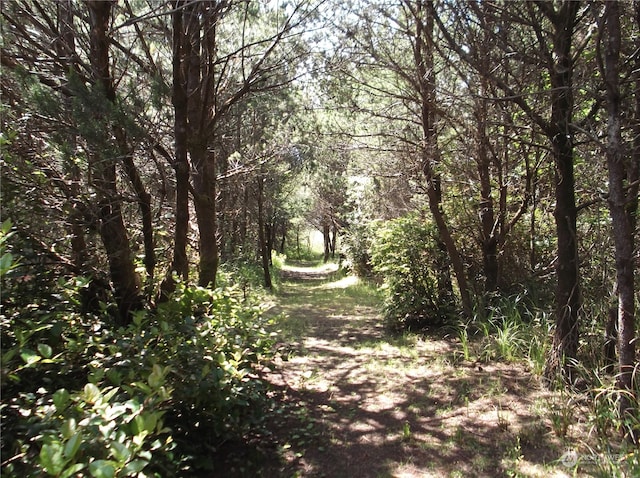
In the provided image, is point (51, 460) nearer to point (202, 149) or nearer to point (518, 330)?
point (202, 149)

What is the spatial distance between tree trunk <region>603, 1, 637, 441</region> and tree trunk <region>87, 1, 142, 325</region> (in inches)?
139

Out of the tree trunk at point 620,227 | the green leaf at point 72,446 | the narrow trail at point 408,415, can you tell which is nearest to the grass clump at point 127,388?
the green leaf at point 72,446

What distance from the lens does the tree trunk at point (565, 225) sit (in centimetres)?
370

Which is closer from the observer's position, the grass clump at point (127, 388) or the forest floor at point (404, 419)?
the grass clump at point (127, 388)

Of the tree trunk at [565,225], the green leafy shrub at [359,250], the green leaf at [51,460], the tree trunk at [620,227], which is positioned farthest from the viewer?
the green leafy shrub at [359,250]

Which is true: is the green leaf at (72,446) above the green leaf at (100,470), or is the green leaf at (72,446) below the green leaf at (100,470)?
above

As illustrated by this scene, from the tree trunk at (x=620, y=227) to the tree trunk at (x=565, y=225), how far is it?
2.45 ft

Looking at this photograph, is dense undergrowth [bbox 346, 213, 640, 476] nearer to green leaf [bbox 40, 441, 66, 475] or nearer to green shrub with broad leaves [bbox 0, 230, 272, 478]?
green shrub with broad leaves [bbox 0, 230, 272, 478]

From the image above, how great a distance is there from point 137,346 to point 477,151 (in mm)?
5238

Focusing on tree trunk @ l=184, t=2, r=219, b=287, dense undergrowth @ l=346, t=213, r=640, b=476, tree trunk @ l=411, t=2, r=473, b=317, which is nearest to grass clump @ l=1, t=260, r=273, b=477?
tree trunk @ l=184, t=2, r=219, b=287

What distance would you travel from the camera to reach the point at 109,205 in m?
3.48

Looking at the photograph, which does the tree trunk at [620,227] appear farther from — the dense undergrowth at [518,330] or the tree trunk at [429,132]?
the tree trunk at [429,132]

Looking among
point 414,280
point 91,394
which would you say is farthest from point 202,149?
point 414,280

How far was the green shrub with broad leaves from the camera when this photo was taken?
5.65 ft
